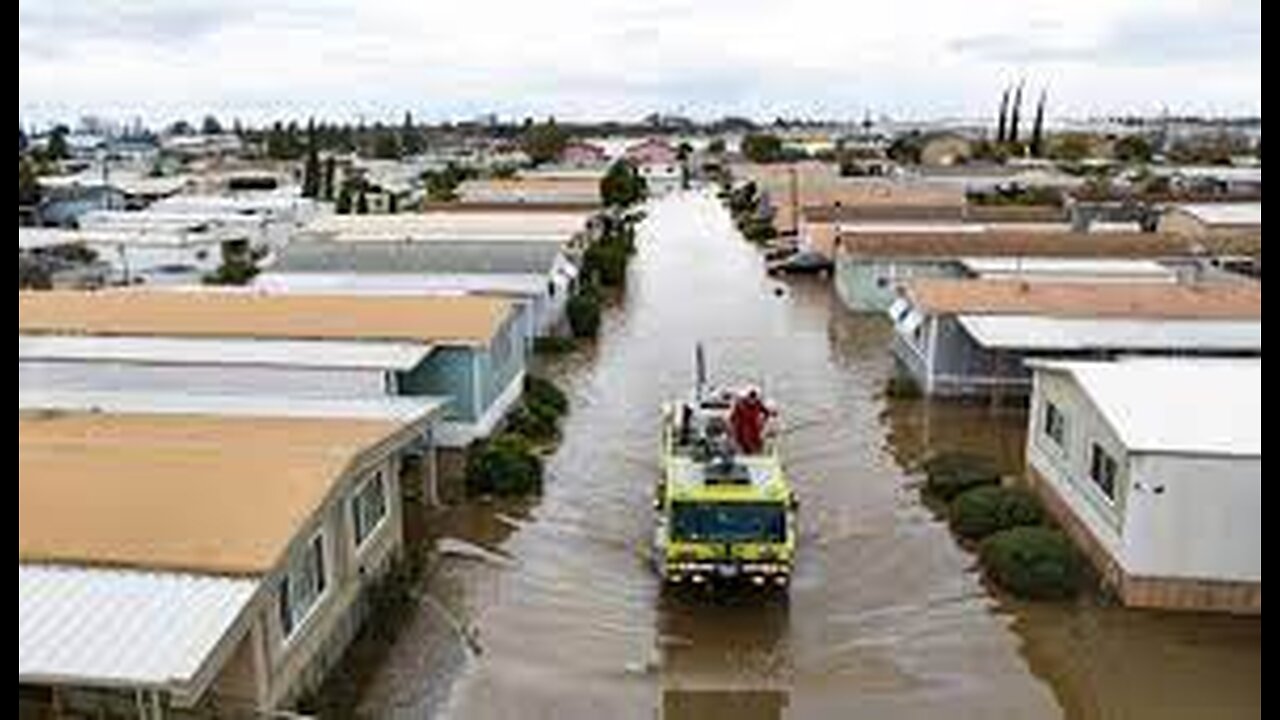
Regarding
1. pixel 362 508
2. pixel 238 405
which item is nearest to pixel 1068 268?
pixel 238 405

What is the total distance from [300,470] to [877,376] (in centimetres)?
1949

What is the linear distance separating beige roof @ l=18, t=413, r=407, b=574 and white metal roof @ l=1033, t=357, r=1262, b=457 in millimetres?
9224

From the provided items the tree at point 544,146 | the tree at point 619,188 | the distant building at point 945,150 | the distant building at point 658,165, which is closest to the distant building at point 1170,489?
the tree at point 619,188

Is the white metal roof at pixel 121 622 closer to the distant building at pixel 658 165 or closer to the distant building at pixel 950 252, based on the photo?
the distant building at pixel 950 252

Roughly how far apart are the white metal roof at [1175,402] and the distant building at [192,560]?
916cm

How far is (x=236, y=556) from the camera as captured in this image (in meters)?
11.8

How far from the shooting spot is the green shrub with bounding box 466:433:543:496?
2095 centimetres

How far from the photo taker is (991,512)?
62.9 feet

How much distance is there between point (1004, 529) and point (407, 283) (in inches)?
644

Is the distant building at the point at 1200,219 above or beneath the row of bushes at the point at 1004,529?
above

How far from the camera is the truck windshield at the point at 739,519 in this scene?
16.2m

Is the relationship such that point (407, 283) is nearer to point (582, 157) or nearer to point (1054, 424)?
point (1054, 424)

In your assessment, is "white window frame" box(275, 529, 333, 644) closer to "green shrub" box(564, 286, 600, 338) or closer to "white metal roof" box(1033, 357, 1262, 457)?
"white metal roof" box(1033, 357, 1262, 457)

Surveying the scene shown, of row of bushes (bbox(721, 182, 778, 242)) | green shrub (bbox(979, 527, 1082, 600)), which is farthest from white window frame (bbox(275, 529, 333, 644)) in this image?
row of bushes (bbox(721, 182, 778, 242))
